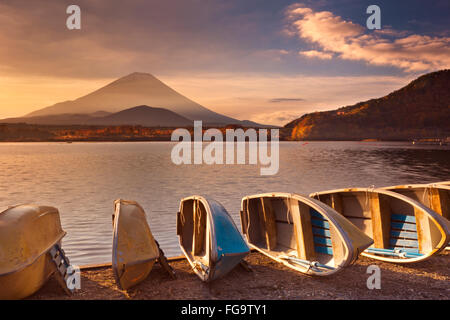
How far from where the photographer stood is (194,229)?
31.5 ft

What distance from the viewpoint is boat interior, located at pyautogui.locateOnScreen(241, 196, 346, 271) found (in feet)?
28.2

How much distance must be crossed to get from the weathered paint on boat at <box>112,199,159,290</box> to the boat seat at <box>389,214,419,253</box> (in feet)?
19.1

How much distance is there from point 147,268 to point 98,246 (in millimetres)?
7386

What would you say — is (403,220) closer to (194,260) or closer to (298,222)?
(298,222)

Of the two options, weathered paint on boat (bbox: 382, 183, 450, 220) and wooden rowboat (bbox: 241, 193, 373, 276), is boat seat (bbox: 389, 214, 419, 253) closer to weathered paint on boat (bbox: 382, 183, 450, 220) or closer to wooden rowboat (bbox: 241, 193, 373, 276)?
weathered paint on boat (bbox: 382, 183, 450, 220)

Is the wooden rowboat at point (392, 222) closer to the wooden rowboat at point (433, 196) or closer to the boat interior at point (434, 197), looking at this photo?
the wooden rowboat at point (433, 196)

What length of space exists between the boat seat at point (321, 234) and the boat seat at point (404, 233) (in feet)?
6.38

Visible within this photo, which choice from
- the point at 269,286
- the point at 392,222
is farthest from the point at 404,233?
the point at 269,286

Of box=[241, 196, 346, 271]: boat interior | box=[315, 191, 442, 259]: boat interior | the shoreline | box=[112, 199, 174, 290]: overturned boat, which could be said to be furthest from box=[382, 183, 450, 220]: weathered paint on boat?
box=[112, 199, 174, 290]: overturned boat

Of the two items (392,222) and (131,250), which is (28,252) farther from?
(392,222)

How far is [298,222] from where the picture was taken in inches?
354

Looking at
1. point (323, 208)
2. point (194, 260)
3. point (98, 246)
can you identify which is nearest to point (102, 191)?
point (98, 246)

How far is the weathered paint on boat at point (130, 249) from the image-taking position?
7.02 metres

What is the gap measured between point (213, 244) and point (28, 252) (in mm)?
3231
